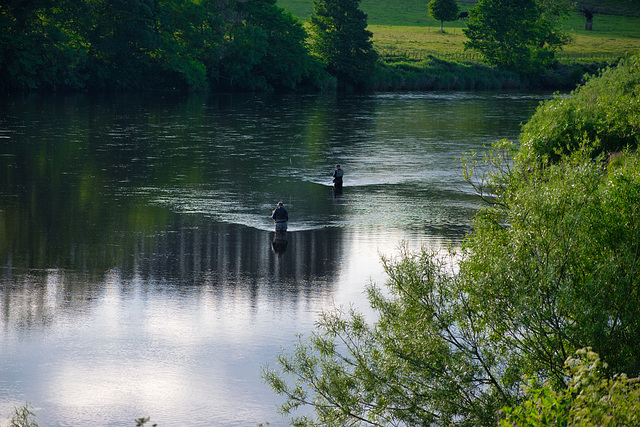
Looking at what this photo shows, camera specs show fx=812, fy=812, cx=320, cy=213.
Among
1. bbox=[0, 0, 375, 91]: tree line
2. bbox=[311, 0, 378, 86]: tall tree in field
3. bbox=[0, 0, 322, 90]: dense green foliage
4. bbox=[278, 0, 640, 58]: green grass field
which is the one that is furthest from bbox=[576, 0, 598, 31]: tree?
bbox=[0, 0, 322, 90]: dense green foliage

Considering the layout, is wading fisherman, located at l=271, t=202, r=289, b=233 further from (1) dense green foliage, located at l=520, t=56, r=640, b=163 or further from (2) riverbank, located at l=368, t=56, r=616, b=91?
(2) riverbank, located at l=368, t=56, r=616, b=91

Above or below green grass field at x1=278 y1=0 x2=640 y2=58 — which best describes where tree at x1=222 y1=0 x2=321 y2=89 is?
below

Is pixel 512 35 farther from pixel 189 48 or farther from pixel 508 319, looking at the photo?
pixel 508 319

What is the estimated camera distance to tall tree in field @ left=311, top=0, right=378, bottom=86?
10612cm

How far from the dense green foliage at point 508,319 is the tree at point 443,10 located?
13471cm

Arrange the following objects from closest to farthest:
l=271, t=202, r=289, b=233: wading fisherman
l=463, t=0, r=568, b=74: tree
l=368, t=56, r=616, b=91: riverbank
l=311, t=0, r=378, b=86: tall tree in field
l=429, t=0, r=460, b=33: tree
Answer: l=271, t=202, r=289, b=233: wading fisherman < l=311, t=0, r=378, b=86: tall tree in field < l=368, t=56, r=616, b=91: riverbank < l=463, t=0, r=568, b=74: tree < l=429, t=0, r=460, b=33: tree

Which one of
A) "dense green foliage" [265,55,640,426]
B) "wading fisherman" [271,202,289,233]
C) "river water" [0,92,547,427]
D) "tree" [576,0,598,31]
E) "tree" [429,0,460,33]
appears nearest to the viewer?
"dense green foliage" [265,55,640,426]

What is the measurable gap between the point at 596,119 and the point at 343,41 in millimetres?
69504

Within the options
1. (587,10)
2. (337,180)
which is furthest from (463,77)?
(337,180)

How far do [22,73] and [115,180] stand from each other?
157 feet

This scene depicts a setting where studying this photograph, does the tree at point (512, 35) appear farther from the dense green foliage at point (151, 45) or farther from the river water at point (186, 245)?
the river water at point (186, 245)

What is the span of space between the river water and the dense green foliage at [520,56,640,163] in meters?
4.86

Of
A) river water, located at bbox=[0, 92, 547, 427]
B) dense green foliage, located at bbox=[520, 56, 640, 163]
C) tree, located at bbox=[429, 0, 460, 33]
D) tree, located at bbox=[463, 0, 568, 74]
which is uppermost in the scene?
tree, located at bbox=[429, 0, 460, 33]

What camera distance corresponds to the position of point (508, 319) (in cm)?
1545
